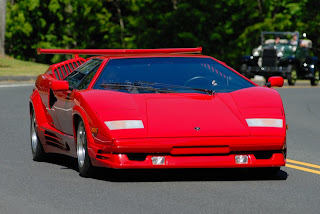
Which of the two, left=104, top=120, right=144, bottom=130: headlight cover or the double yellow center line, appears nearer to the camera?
left=104, top=120, right=144, bottom=130: headlight cover

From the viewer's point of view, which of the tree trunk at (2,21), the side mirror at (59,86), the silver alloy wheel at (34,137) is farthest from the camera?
the tree trunk at (2,21)

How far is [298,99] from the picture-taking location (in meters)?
26.1

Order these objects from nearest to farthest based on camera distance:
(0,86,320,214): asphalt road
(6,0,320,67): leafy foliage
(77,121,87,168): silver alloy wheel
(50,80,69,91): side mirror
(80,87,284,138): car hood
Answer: (0,86,320,214): asphalt road
(80,87,284,138): car hood
(77,121,87,168): silver alloy wheel
(50,80,69,91): side mirror
(6,0,320,67): leafy foliage

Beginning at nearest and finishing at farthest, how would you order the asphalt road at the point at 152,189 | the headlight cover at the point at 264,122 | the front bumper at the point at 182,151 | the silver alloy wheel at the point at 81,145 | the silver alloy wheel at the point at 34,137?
the asphalt road at the point at 152,189
the front bumper at the point at 182,151
the headlight cover at the point at 264,122
the silver alloy wheel at the point at 81,145
the silver alloy wheel at the point at 34,137

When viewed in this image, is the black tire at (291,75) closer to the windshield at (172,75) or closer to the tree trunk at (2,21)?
the tree trunk at (2,21)

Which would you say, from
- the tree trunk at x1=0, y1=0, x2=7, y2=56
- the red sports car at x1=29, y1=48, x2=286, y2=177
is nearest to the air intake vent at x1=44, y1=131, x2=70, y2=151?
the red sports car at x1=29, y1=48, x2=286, y2=177

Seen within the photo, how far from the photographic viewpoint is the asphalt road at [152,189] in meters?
7.23

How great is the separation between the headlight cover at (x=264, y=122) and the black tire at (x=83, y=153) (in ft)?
5.23

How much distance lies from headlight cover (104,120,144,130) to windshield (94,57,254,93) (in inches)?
31.7

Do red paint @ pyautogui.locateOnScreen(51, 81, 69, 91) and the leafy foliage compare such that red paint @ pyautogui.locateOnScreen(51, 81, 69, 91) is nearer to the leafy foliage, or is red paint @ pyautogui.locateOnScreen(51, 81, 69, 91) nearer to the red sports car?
the red sports car

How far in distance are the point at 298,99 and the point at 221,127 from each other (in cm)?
1784

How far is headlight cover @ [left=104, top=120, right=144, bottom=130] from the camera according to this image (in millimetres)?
8438

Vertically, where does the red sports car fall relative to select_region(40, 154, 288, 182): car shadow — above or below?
above

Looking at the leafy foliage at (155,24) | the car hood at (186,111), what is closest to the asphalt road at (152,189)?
the car hood at (186,111)
